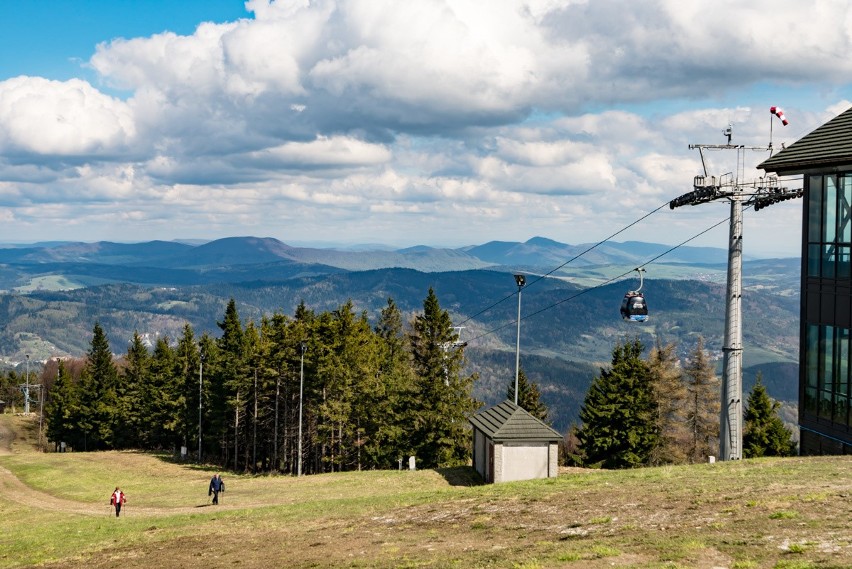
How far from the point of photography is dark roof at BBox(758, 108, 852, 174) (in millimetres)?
32969

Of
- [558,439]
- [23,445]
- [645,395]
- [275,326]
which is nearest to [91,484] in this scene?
[275,326]

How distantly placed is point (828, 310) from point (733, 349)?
4465 mm

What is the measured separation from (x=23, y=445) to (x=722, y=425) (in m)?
107

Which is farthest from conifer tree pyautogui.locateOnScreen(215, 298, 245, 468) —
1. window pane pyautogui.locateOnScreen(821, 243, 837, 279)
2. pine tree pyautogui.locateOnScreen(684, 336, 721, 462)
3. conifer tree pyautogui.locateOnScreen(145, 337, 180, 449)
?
window pane pyautogui.locateOnScreen(821, 243, 837, 279)

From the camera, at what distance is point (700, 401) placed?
75.7 metres

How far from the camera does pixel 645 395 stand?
67875 mm

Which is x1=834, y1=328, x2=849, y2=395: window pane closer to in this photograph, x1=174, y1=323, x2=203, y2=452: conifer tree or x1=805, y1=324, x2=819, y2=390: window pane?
x1=805, y1=324, x2=819, y2=390: window pane

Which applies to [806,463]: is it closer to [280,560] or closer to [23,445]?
[280,560]

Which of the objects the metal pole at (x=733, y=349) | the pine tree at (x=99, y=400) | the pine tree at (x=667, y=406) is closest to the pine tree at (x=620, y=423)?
the pine tree at (x=667, y=406)

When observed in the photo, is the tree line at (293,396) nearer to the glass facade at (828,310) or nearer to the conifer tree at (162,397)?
the conifer tree at (162,397)

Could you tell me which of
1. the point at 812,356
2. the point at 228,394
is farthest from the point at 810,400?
the point at 228,394

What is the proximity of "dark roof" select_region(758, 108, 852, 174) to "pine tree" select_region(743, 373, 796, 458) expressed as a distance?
35.4 m

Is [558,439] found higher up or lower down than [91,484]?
higher up

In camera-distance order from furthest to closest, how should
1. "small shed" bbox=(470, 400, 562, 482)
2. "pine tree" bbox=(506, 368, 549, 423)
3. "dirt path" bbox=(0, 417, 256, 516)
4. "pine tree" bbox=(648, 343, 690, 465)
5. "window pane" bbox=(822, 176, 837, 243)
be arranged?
"pine tree" bbox=(506, 368, 549, 423) → "pine tree" bbox=(648, 343, 690, 465) → "dirt path" bbox=(0, 417, 256, 516) → "small shed" bbox=(470, 400, 562, 482) → "window pane" bbox=(822, 176, 837, 243)
